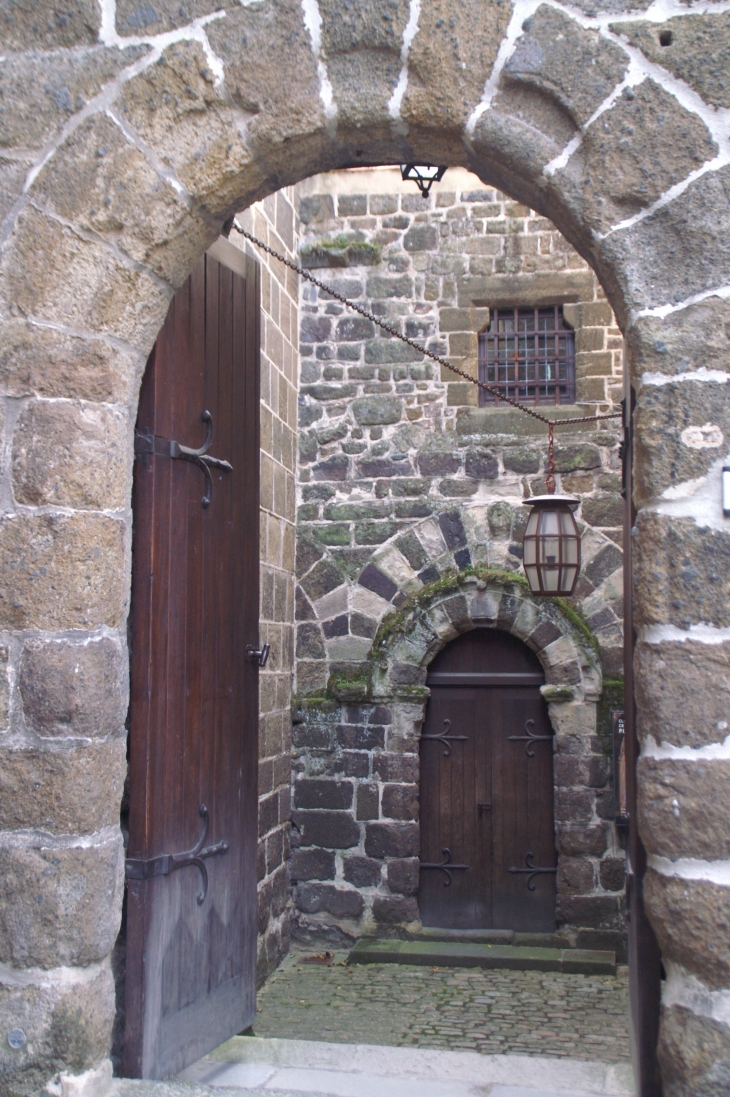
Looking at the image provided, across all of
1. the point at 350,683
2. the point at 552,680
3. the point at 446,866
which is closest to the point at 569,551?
the point at 552,680

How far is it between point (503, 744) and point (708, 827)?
479 centimetres

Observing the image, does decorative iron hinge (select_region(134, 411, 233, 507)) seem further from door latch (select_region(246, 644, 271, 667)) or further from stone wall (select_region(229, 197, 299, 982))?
stone wall (select_region(229, 197, 299, 982))

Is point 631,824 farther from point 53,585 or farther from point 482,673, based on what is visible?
point 482,673

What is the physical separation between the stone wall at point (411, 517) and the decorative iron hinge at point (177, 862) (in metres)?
3.63

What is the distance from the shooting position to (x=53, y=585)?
204cm

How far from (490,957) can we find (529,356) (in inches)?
149

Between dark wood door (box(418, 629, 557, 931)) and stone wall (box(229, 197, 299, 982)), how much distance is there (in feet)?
3.18

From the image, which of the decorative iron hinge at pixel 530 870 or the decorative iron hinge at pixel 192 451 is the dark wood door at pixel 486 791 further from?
the decorative iron hinge at pixel 192 451

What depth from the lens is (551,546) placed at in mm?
5547

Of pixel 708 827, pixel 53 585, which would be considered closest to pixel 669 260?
pixel 708 827

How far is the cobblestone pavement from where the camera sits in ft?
15.0

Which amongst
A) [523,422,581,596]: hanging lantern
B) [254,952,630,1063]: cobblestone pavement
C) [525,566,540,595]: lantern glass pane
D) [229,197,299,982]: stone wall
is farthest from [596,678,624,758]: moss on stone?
[229,197,299,982]: stone wall

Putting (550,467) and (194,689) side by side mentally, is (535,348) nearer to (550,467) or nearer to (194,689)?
(550,467)

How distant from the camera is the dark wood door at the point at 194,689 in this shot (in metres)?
Answer: 2.36
